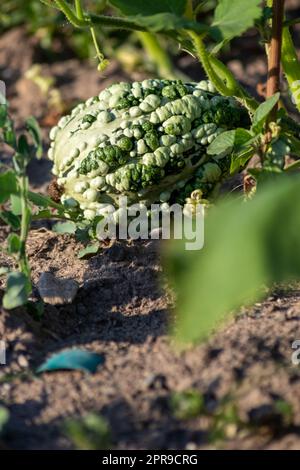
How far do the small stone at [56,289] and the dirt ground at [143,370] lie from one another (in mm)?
40

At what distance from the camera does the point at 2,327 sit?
329 cm

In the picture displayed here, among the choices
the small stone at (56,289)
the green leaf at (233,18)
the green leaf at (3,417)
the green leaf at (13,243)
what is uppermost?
the green leaf at (233,18)

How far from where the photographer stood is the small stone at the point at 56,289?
3.55m

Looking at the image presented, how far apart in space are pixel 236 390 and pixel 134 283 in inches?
41.3

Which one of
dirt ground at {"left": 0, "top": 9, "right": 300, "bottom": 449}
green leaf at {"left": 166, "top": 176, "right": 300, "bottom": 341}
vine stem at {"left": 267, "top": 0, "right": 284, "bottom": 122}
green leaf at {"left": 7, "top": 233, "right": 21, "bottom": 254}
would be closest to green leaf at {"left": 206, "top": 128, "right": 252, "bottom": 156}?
vine stem at {"left": 267, "top": 0, "right": 284, "bottom": 122}

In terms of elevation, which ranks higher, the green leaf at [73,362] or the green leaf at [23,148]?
the green leaf at [23,148]

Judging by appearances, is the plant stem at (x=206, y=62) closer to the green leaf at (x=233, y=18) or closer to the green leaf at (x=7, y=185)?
the green leaf at (x=233, y=18)

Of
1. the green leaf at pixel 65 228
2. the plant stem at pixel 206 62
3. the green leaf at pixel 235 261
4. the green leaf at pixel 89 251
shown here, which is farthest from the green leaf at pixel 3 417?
the plant stem at pixel 206 62

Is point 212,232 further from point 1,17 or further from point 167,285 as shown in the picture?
point 1,17

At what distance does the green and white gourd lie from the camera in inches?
155

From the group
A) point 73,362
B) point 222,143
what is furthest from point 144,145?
point 73,362

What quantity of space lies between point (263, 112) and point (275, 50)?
1.07 ft

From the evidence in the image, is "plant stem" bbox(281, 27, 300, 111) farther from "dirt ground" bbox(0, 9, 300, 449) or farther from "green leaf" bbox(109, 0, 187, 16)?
"dirt ground" bbox(0, 9, 300, 449)
